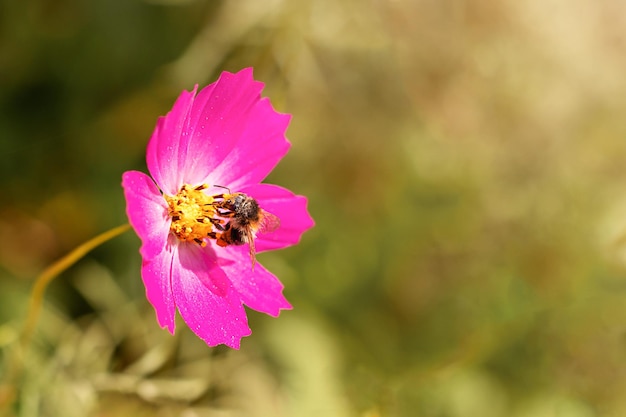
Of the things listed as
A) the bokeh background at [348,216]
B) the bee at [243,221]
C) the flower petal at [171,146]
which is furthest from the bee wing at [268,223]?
the bokeh background at [348,216]

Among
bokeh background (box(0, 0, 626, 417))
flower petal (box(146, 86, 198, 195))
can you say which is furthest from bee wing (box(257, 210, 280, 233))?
bokeh background (box(0, 0, 626, 417))

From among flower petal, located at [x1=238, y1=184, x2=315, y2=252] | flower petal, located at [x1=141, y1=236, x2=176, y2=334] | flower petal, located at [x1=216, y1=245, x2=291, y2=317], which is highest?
flower petal, located at [x1=238, y1=184, x2=315, y2=252]

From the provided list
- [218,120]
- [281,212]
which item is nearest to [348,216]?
[281,212]

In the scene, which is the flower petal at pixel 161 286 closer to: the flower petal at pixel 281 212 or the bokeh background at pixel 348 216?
the flower petal at pixel 281 212

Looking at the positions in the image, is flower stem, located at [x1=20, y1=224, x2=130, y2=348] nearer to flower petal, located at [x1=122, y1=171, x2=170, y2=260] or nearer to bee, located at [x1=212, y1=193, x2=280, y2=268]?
flower petal, located at [x1=122, y1=171, x2=170, y2=260]

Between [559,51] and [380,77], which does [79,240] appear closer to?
[380,77]

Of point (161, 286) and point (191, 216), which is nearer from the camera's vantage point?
point (161, 286)

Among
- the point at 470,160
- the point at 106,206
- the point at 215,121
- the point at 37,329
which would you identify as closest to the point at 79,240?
the point at 106,206

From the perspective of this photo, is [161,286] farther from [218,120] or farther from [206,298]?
[218,120]
